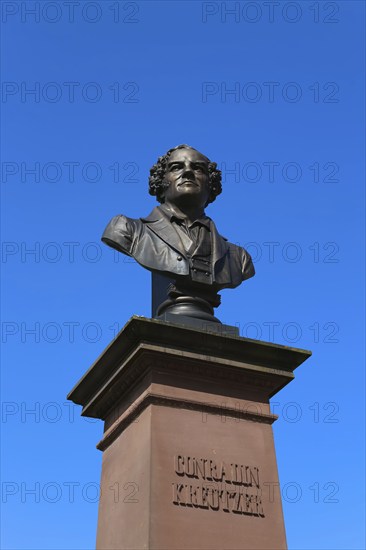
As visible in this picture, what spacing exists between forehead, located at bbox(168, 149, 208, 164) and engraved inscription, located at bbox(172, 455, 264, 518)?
3.58 m

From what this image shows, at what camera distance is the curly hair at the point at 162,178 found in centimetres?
866

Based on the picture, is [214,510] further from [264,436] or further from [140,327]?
[140,327]

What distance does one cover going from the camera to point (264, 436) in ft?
22.2

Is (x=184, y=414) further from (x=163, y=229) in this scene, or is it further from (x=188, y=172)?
(x=188, y=172)

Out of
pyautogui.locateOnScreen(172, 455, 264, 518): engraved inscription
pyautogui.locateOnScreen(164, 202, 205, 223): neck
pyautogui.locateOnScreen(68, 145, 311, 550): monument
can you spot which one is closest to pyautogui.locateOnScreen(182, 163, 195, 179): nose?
pyautogui.locateOnScreen(164, 202, 205, 223): neck

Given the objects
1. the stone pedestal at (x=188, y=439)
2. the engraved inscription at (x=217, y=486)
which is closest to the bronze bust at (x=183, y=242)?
the stone pedestal at (x=188, y=439)

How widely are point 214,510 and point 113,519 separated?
3.25 ft

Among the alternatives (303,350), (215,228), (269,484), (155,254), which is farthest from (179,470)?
(215,228)

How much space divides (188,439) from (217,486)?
45 cm

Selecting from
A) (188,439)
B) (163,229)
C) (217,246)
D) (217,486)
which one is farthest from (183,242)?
(217,486)

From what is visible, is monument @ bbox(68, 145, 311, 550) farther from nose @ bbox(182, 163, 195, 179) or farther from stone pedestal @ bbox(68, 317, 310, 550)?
nose @ bbox(182, 163, 195, 179)

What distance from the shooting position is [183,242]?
25.6ft

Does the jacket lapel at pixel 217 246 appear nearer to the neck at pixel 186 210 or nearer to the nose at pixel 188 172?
the neck at pixel 186 210

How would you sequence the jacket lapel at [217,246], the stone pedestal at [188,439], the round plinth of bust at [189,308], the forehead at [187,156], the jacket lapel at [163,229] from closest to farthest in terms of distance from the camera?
the stone pedestal at [188,439], the round plinth of bust at [189,308], the jacket lapel at [163,229], the jacket lapel at [217,246], the forehead at [187,156]
